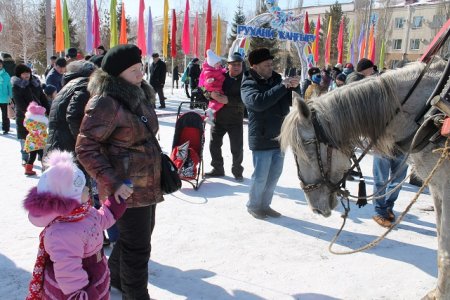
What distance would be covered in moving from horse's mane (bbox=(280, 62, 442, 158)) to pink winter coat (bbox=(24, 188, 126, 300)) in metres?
1.38

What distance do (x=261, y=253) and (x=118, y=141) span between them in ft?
6.38

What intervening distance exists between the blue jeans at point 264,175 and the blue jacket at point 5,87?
289 inches

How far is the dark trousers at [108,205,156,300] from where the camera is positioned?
7.82 feet

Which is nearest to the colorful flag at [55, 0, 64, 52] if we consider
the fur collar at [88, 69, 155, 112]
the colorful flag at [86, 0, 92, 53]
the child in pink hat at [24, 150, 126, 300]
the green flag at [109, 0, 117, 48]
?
the colorful flag at [86, 0, 92, 53]

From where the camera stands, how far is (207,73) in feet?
20.0

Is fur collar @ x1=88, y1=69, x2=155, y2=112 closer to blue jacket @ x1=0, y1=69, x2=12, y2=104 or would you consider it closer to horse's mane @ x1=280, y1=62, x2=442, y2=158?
horse's mane @ x1=280, y1=62, x2=442, y2=158

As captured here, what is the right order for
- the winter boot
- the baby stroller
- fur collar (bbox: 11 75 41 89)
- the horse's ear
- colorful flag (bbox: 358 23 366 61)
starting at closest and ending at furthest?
the horse's ear, the baby stroller, the winter boot, fur collar (bbox: 11 75 41 89), colorful flag (bbox: 358 23 366 61)

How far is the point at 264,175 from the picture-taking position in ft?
14.1

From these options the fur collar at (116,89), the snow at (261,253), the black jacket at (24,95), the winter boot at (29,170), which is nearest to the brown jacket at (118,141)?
the fur collar at (116,89)

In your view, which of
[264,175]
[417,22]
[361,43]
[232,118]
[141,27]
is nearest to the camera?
[264,175]

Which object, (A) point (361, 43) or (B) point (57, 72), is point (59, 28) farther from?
(A) point (361, 43)

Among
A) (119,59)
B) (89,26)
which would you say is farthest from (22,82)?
(89,26)

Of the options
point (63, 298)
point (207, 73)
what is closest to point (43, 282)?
point (63, 298)

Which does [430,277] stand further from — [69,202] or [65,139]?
[65,139]
